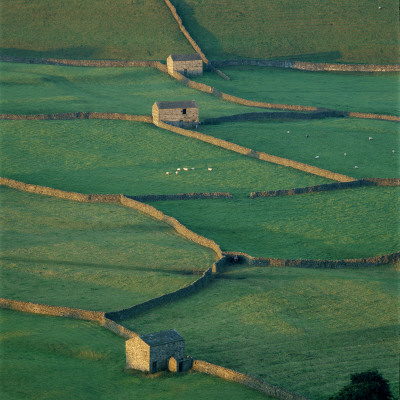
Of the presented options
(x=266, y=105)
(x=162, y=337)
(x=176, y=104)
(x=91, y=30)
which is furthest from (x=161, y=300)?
(x=91, y=30)

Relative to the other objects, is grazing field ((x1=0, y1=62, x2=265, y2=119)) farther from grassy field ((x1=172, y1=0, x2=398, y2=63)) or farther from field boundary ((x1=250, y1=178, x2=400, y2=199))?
field boundary ((x1=250, y1=178, x2=400, y2=199))

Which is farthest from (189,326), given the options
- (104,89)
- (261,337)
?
(104,89)

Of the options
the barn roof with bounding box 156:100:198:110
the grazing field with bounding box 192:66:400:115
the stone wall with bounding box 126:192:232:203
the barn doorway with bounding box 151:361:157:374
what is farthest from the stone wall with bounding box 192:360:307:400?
the grazing field with bounding box 192:66:400:115

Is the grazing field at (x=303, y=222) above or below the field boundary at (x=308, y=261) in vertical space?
above

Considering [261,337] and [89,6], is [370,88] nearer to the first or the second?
[89,6]

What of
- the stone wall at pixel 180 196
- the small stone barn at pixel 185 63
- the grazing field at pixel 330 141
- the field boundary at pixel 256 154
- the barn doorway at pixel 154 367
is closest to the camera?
the barn doorway at pixel 154 367

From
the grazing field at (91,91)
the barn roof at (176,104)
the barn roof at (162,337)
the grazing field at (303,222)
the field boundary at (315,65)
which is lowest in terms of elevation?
the barn roof at (162,337)

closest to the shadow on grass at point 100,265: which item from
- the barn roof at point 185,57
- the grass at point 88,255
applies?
the grass at point 88,255

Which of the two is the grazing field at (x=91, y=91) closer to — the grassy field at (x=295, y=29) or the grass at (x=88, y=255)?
the grassy field at (x=295, y=29)
